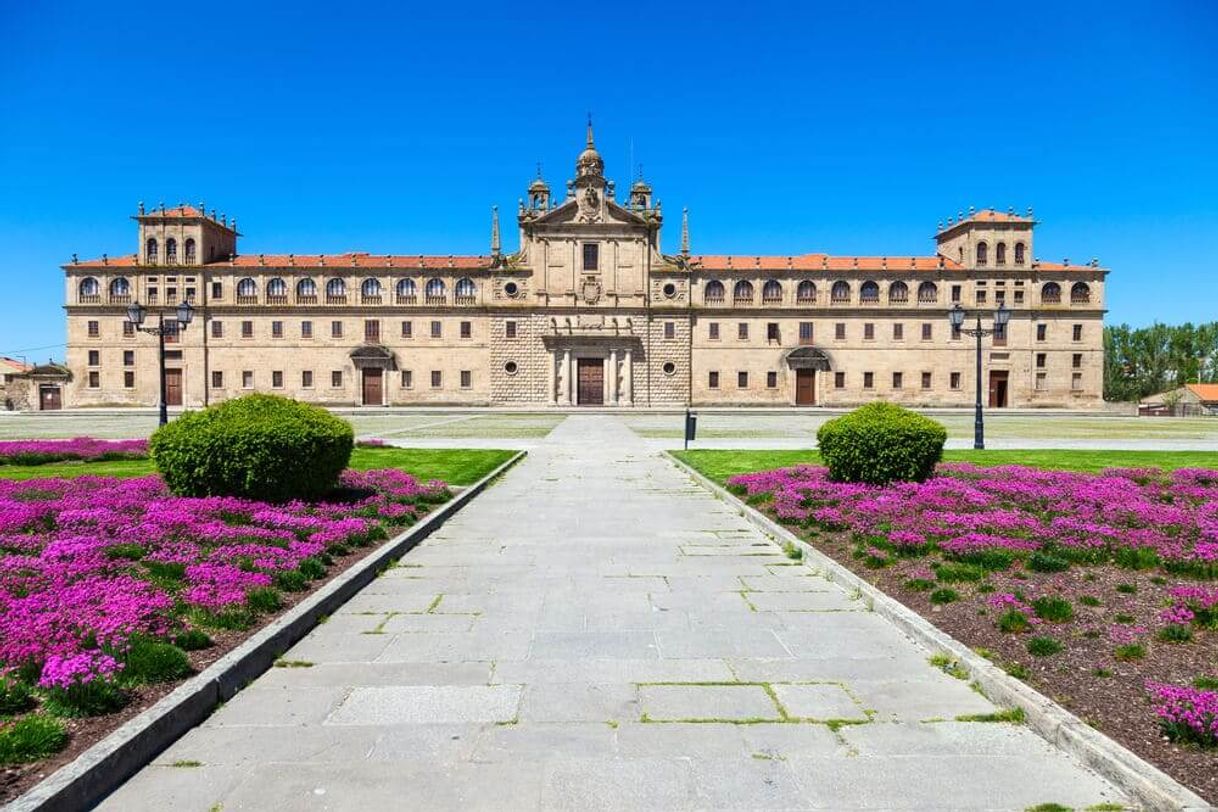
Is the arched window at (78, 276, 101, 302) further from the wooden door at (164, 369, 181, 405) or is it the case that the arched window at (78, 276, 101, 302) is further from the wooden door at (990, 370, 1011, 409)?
the wooden door at (990, 370, 1011, 409)

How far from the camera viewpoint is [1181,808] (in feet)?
11.6

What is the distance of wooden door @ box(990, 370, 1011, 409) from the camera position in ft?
212

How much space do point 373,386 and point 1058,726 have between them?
6313 cm

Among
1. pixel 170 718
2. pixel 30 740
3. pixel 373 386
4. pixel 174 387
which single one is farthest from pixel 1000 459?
pixel 174 387

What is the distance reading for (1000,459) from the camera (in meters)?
19.5

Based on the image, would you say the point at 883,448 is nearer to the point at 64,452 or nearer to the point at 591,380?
the point at 64,452

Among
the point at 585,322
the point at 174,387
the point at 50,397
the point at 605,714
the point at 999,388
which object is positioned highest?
the point at 585,322

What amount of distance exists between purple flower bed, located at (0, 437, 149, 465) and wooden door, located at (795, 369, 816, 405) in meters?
52.1

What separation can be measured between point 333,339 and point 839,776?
211ft

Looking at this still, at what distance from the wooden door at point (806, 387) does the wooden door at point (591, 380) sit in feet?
53.9

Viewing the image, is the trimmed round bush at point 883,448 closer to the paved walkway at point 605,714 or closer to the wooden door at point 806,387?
the paved walkway at point 605,714

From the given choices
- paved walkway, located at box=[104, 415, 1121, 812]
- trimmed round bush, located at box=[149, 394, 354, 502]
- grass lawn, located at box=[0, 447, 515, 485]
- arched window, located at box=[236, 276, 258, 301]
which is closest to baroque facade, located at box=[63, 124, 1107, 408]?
arched window, located at box=[236, 276, 258, 301]

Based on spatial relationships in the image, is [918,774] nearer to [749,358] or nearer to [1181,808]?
[1181,808]

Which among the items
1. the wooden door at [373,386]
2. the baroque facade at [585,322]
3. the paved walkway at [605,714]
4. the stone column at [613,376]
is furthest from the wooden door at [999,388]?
the paved walkway at [605,714]
